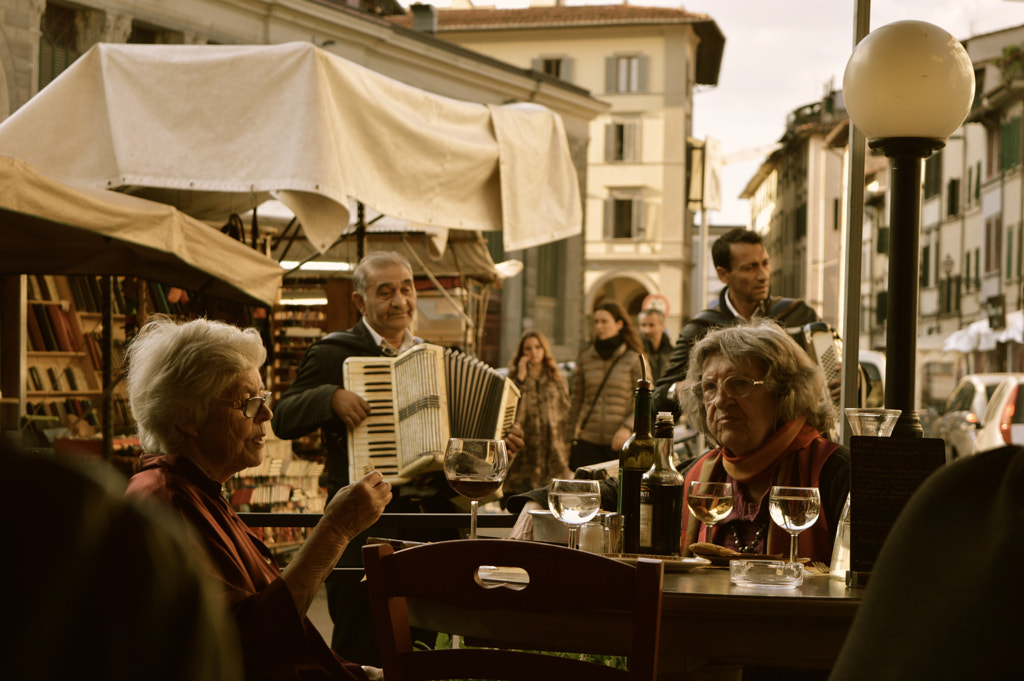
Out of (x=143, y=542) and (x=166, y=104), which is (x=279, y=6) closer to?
(x=166, y=104)

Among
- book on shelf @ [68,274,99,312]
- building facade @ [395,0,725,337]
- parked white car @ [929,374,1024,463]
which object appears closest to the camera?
book on shelf @ [68,274,99,312]

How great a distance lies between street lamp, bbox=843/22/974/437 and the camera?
389 cm

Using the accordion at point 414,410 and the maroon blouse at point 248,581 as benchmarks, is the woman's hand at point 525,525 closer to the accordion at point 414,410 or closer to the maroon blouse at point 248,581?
the maroon blouse at point 248,581

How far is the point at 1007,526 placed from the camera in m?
0.84

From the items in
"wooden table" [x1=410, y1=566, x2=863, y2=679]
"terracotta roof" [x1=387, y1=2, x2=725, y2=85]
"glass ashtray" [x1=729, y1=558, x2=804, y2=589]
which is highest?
"terracotta roof" [x1=387, y1=2, x2=725, y2=85]

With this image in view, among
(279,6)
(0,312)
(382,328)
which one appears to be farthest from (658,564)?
(279,6)

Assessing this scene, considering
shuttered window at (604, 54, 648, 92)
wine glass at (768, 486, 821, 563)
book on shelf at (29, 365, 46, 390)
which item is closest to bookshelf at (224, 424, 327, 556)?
book on shelf at (29, 365, 46, 390)

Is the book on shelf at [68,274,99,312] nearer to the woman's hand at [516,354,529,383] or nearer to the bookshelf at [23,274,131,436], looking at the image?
the bookshelf at [23,274,131,436]

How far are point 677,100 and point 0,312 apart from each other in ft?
123

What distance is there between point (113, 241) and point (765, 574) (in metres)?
3.74

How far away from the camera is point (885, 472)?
8.52ft

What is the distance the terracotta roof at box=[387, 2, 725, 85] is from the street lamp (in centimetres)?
4061

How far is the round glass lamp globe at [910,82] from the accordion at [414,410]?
1934mm

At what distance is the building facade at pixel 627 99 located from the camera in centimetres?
4378
